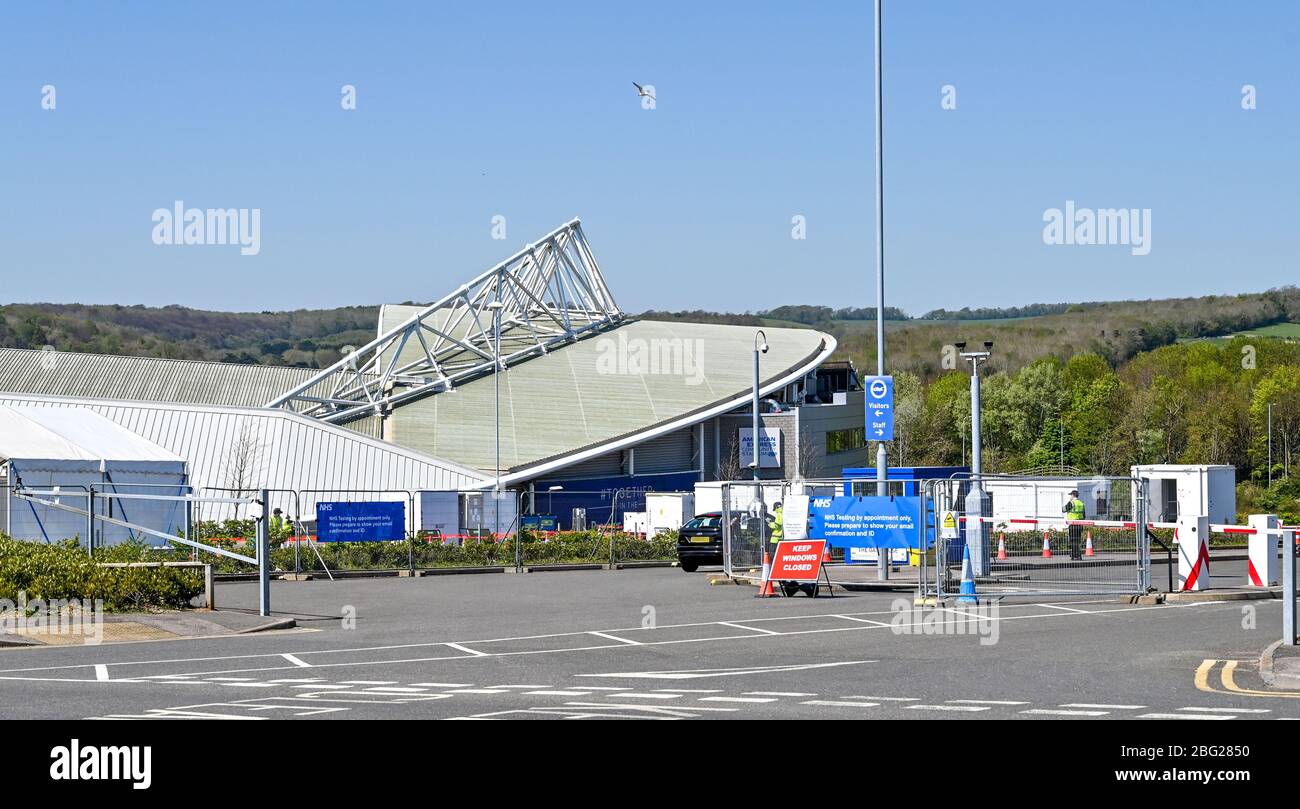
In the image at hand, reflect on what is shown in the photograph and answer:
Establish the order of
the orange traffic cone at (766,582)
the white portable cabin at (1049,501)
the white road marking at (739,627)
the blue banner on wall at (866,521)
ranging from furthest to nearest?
the white portable cabin at (1049,501) < the blue banner on wall at (866,521) < the orange traffic cone at (766,582) < the white road marking at (739,627)

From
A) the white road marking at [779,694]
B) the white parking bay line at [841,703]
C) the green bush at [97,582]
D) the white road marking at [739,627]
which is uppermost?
the green bush at [97,582]

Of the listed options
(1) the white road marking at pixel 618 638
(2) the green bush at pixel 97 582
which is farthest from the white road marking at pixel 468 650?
(2) the green bush at pixel 97 582

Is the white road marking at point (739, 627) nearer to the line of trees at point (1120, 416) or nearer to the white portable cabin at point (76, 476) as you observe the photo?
the white portable cabin at point (76, 476)

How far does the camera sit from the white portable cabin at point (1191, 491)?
43.4 metres

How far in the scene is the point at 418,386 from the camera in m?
75.6

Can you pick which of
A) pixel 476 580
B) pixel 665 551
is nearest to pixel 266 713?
pixel 476 580

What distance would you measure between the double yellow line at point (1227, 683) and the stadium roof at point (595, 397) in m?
50.5

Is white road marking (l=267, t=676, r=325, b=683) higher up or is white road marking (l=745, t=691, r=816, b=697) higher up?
white road marking (l=745, t=691, r=816, b=697)

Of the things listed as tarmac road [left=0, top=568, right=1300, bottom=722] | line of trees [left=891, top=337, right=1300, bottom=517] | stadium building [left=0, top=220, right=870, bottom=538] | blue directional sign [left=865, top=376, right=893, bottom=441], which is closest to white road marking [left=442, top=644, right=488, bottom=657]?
tarmac road [left=0, top=568, right=1300, bottom=722]

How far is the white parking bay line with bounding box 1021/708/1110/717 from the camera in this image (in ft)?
37.2

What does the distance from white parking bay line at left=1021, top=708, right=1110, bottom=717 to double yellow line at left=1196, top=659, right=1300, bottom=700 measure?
2.12 metres

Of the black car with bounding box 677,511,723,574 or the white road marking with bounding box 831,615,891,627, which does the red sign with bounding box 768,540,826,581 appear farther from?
the black car with bounding box 677,511,723,574

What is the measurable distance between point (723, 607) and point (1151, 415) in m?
113

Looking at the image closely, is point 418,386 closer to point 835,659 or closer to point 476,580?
point 476,580
